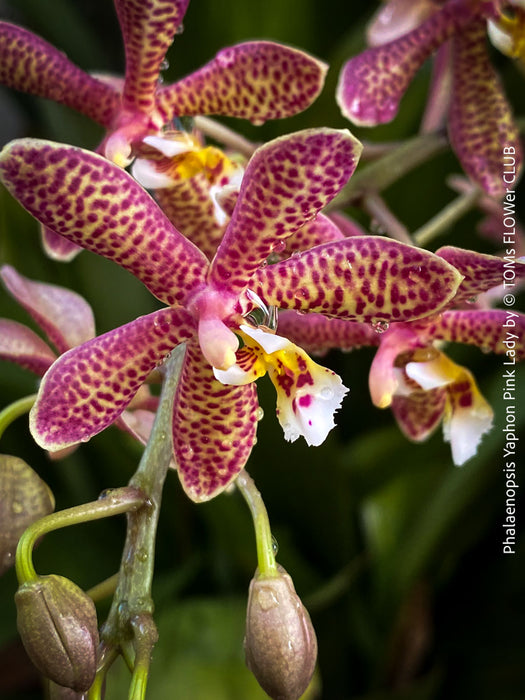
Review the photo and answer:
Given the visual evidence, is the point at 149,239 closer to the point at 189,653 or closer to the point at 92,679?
the point at 92,679

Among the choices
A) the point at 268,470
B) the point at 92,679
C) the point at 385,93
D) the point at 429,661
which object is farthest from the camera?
the point at 429,661

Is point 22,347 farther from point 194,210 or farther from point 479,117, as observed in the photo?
point 479,117

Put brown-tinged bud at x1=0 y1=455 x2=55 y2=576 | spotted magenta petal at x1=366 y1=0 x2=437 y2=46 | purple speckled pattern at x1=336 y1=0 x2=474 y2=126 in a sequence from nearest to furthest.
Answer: brown-tinged bud at x1=0 y1=455 x2=55 y2=576, purple speckled pattern at x1=336 y1=0 x2=474 y2=126, spotted magenta petal at x1=366 y1=0 x2=437 y2=46

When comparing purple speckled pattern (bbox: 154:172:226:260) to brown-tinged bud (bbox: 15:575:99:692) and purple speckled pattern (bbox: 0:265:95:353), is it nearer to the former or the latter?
purple speckled pattern (bbox: 0:265:95:353)

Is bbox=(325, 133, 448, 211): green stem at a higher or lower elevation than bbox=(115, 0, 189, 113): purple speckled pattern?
lower

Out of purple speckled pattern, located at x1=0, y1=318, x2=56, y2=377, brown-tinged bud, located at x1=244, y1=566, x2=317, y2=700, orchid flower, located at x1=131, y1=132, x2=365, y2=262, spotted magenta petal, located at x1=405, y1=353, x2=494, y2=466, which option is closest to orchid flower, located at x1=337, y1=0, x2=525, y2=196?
orchid flower, located at x1=131, y1=132, x2=365, y2=262

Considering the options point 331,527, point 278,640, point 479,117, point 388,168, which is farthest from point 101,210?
point 331,527

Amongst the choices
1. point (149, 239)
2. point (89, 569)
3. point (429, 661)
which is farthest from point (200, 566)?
point (149, 239)
